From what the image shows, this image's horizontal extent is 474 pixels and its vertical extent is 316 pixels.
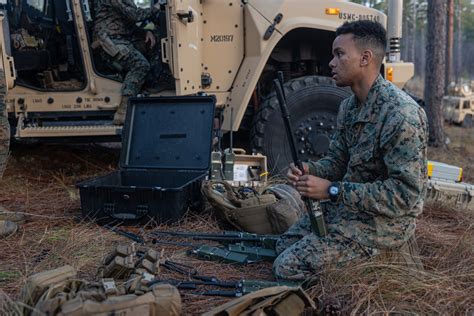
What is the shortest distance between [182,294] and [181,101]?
8.15 ft

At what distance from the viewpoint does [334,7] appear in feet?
20.2

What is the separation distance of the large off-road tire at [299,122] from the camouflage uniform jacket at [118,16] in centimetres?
165

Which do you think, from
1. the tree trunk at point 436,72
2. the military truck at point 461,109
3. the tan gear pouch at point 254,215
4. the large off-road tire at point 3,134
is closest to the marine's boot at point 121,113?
the large off-road tire at point 3,134

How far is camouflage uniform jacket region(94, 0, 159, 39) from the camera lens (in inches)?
221

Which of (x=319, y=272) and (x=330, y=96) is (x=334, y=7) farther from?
(x=319, y=272)

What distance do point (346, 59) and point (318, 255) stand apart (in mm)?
1073

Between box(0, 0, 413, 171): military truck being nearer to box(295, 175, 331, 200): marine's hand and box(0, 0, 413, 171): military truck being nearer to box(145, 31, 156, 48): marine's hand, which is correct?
box(145, 31, 156, 48): marine's hand

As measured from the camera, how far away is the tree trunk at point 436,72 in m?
9.86

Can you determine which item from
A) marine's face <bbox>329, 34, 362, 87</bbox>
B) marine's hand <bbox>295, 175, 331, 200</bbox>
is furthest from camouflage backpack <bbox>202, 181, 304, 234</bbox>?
marine's face <bbox>329, 34, 362, 87</bbox>

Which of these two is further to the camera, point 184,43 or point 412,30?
point 412,30

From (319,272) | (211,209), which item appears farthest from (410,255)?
(211,209)

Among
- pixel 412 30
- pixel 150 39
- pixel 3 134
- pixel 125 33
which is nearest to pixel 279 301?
pixel 3 134

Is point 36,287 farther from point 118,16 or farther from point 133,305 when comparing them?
point 118,16

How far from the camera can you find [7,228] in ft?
12.4
